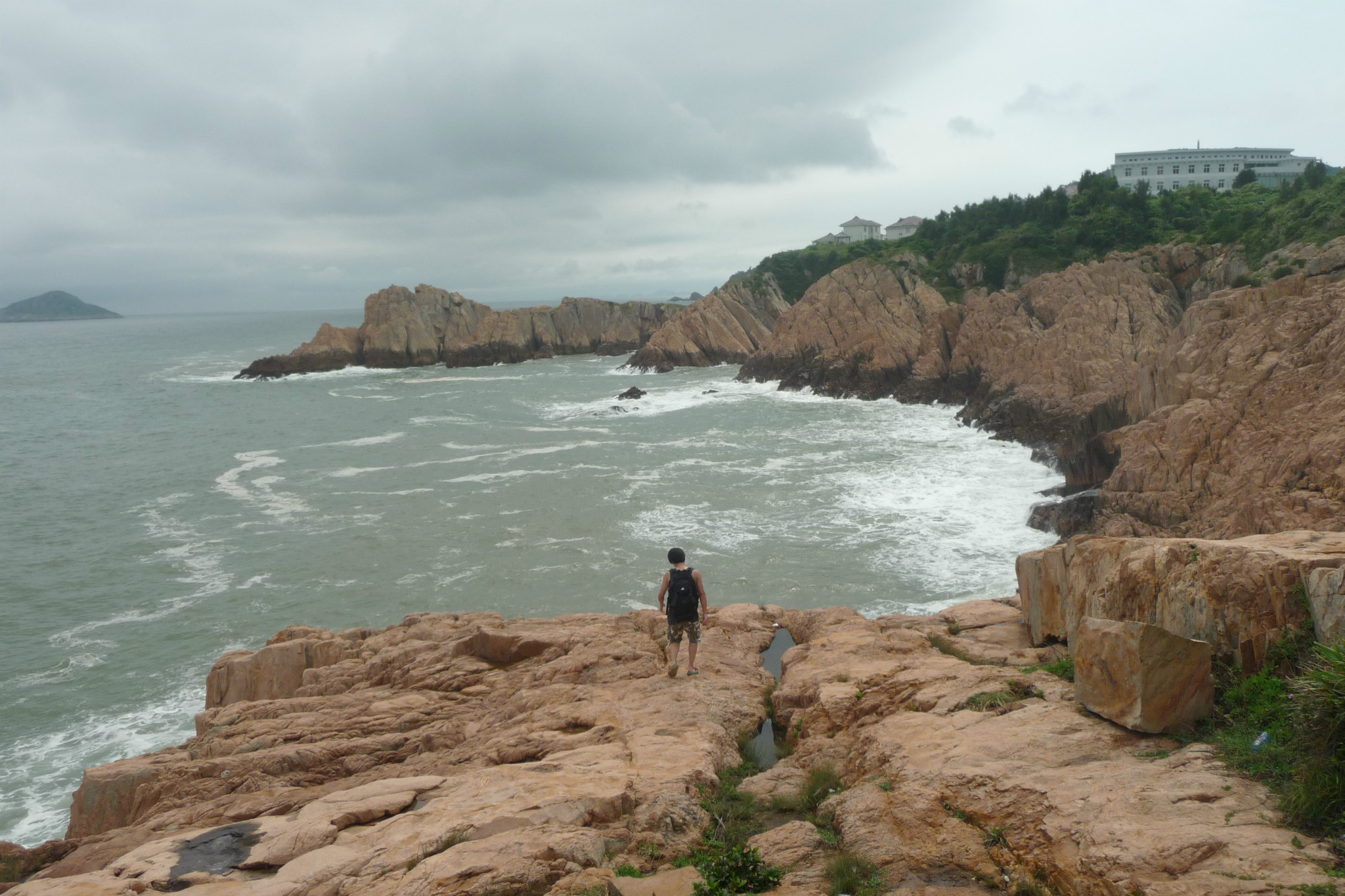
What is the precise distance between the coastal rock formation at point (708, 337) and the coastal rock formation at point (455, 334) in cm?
1820

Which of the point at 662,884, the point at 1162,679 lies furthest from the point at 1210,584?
the point at 662,884

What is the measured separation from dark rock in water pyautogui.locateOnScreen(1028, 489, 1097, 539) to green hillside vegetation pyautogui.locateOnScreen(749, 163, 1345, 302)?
2455cm

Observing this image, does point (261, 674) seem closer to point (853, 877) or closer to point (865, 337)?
point (853, 877)

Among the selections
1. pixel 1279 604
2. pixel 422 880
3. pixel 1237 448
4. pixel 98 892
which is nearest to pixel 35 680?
pixel 98 892

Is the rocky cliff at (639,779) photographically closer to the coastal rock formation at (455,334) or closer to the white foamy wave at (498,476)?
the white foamy wave at (498,476)

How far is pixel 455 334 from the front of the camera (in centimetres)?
8900

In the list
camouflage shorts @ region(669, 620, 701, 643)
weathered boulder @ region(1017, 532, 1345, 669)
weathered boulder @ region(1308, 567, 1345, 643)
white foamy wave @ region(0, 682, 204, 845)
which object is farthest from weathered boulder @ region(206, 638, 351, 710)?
weathered boulder @ region(1308, 567, 1345, 643)

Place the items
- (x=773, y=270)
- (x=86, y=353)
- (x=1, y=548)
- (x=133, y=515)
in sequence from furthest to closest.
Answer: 1. (x=86, y=353)
2. (x=773, y=270)
3. (x=133, y=515)
4. (x=1, y=548)

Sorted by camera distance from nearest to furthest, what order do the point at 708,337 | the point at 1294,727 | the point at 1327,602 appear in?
the point at 1294,727
the point at 1327,602
the point at 708,337

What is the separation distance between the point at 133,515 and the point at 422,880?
29090 mm

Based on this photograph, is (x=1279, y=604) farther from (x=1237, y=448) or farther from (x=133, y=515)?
(x=133, y=515)

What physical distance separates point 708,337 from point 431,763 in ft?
225

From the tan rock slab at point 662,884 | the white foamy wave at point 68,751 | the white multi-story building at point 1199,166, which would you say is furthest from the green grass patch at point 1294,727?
the white multi-story building at point 1199,166

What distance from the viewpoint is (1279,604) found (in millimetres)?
7117
